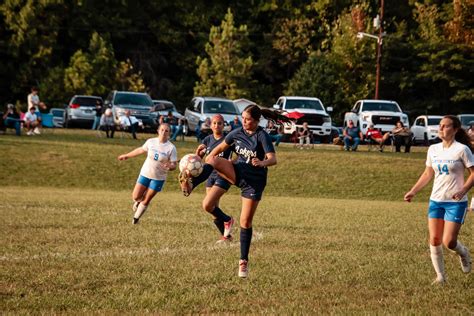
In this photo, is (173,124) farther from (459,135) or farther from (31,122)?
(459,135)

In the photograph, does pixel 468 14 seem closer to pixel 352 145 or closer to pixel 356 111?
pixel 356 111

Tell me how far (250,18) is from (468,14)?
1906cm

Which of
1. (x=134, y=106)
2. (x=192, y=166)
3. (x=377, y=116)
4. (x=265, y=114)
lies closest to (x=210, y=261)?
(x=192, y=166)

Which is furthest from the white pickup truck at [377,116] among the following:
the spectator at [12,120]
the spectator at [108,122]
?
the spectator at [12,120]

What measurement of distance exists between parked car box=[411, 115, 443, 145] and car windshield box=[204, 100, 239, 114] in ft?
32.7

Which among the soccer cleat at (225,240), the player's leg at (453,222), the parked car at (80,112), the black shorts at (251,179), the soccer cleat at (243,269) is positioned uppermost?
the black shorts at (251,179)

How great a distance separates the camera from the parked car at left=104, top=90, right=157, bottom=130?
40656mm

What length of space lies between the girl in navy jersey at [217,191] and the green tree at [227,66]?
147 ft

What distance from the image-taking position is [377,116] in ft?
138

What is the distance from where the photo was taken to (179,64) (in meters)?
68.1

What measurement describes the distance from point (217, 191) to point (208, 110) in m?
28.3

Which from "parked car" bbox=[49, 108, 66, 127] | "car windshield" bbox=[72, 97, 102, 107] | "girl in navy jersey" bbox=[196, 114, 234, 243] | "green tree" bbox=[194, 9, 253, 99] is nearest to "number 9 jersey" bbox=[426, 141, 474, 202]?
"girl in navy jersey" bbox=[196, 114, 234, 243]

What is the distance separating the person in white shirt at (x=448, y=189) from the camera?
32.2 ft

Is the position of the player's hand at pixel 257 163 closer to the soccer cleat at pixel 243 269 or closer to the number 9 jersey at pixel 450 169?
the soccer cleat at pixel 243 269
